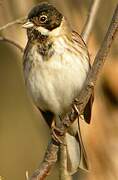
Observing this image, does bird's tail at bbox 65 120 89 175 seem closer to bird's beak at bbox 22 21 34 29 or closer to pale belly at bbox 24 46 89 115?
pale belly at bbox 24 46 89 115

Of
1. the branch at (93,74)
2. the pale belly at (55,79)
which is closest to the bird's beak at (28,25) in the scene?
the pale belly at (55,79)

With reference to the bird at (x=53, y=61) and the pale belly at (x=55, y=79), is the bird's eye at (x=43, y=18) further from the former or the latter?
the pale belly at (x=55, y=79)

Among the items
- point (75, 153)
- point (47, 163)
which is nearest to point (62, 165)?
point (47, 163)

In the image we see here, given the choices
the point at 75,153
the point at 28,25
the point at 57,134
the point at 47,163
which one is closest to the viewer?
the point at 47,163

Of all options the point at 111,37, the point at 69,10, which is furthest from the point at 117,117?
the point at 111,37

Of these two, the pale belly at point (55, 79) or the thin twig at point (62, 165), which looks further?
the pale belly at point (55, 79)

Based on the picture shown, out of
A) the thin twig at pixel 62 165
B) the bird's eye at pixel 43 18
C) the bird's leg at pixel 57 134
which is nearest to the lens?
the bird's leg at pixel 57 134

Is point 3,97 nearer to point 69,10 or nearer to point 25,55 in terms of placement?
point 69,10

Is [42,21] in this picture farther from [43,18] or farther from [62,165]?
[62,165]

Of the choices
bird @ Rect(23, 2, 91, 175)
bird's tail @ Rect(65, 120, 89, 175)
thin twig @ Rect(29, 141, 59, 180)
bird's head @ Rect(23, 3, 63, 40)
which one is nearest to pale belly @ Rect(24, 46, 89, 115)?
bird @ Rect(23, 2, 91, 175)
